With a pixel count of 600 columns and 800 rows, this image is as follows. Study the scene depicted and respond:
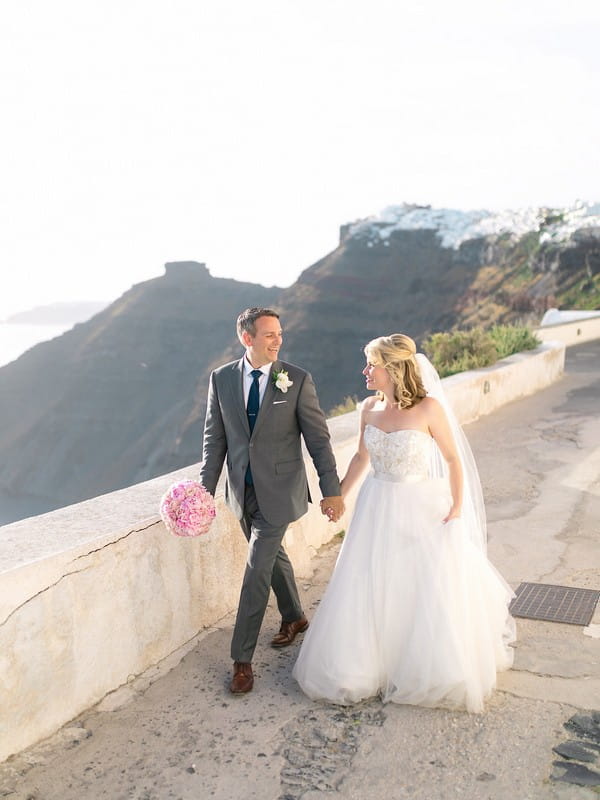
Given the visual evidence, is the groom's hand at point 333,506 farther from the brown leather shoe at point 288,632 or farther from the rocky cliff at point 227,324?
the rocky cliff at point 227,324

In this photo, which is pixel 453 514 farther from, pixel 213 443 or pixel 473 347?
pixel 473 347

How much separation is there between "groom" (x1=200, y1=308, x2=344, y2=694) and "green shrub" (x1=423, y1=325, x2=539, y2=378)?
9.31 metres

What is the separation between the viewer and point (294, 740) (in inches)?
145

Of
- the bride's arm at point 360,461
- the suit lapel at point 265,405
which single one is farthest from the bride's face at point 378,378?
the suit lapel at point 265,405

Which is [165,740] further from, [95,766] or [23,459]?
[23,459]

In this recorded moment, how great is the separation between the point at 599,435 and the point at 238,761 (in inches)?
307

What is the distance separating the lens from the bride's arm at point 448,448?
4117 millimetres

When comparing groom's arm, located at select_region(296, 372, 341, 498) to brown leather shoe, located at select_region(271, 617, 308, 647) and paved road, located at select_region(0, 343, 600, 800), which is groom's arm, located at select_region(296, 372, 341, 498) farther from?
paved road, located at select_region(0, 343, 600, 800)

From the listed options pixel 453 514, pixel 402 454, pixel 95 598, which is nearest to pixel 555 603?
pixel 453 514

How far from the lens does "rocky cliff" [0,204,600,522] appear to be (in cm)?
6350

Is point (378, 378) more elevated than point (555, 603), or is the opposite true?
point (378, 378)

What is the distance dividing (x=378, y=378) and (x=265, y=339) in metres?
0.61

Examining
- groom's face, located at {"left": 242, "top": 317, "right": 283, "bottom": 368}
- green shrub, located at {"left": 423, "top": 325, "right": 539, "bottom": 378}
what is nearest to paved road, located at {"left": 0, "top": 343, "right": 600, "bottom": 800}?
groom's face, located at {"left": 242, "top": 317, "right": 283, "bottom": 368}

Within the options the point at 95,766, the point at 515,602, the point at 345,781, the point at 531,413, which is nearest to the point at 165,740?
the point at 95,766
